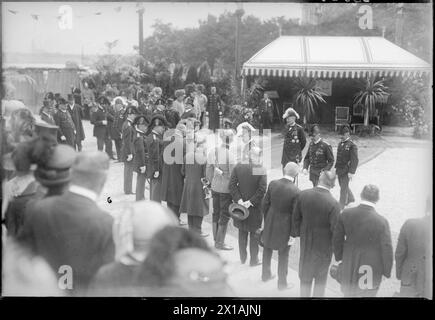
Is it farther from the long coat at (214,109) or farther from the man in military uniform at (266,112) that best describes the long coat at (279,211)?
the long coat at (214,109)

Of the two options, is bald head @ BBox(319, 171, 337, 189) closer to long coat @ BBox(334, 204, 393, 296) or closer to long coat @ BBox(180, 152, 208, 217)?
long coat @ BBox(334, 204, 393, 296)

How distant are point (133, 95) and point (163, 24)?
30.8 inches

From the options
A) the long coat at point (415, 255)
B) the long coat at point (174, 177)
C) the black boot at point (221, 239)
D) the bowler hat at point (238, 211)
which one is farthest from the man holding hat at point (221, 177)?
the long coat at point (415, 255)

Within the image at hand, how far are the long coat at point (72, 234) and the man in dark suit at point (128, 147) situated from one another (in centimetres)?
74

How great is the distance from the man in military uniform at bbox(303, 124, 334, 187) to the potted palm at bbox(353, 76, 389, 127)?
393 mm

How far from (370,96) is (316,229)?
4.04ft

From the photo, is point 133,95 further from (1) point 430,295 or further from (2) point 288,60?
(1) point 430,295

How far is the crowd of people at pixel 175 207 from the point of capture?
13.4ft

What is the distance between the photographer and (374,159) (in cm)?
501

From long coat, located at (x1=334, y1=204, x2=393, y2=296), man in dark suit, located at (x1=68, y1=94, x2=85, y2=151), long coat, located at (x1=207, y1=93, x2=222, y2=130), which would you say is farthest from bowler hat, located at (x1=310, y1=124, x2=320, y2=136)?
man in dark suit, located at (x1=68, y1=94, x2=85, y2=151)

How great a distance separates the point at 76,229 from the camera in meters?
4.06

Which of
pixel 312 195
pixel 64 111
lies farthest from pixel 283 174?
pixel 64 111

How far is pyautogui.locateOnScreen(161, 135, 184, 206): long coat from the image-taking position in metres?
5.17

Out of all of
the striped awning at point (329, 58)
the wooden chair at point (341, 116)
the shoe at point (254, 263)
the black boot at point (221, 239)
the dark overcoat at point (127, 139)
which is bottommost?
the shoe at point (254, 263)
